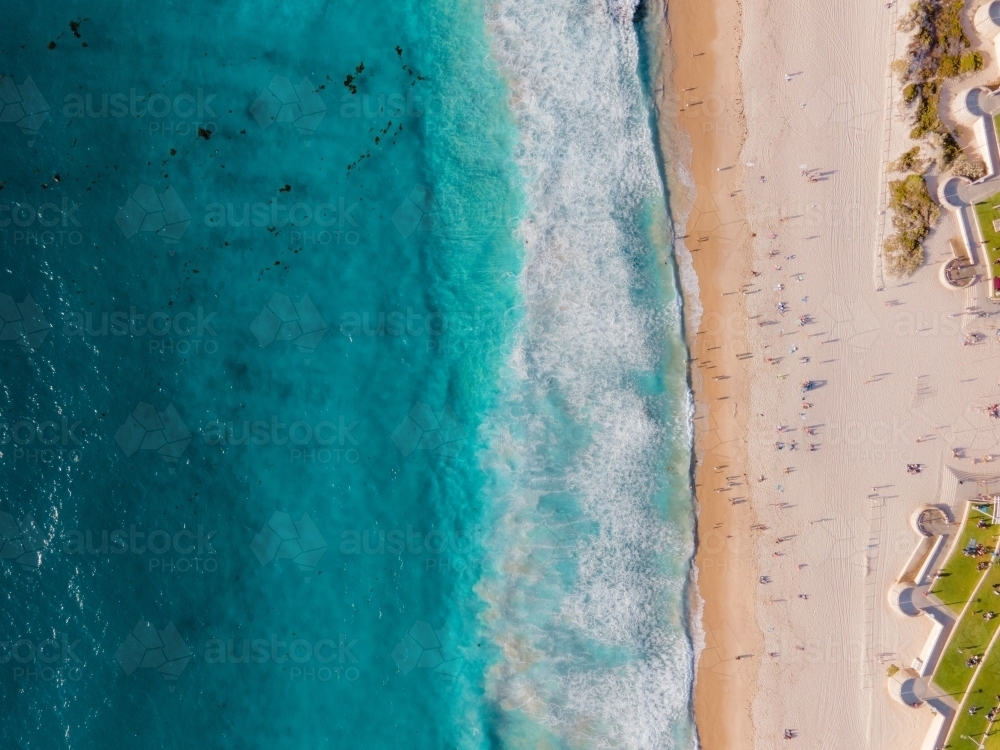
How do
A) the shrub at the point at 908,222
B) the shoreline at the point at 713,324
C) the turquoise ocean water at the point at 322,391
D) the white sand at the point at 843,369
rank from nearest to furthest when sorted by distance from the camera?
1. the shrub at the point at 908,222
2. the white sand at the point at 843,369
3. the shoreline at the point at 713,324
4. the turquoise ocean water at the point at 322,391

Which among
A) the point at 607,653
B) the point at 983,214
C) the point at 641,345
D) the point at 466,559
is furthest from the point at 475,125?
the point at 607,653

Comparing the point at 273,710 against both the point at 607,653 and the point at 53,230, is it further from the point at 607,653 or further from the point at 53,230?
the point at 53,230

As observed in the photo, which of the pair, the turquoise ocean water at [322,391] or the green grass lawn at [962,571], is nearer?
the green grass lawn at [962,571]

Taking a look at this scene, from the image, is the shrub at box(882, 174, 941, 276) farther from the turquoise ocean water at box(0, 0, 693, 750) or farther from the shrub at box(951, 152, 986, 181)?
the turquoise ocean water at box(0, 0, 693, 750)

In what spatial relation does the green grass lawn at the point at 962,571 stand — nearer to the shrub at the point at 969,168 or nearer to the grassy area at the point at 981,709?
the grassy area at the point at 981,709

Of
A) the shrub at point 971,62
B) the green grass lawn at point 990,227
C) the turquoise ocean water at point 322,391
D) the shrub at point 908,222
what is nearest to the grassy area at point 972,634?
the turquoise ocean water at point 322,391
